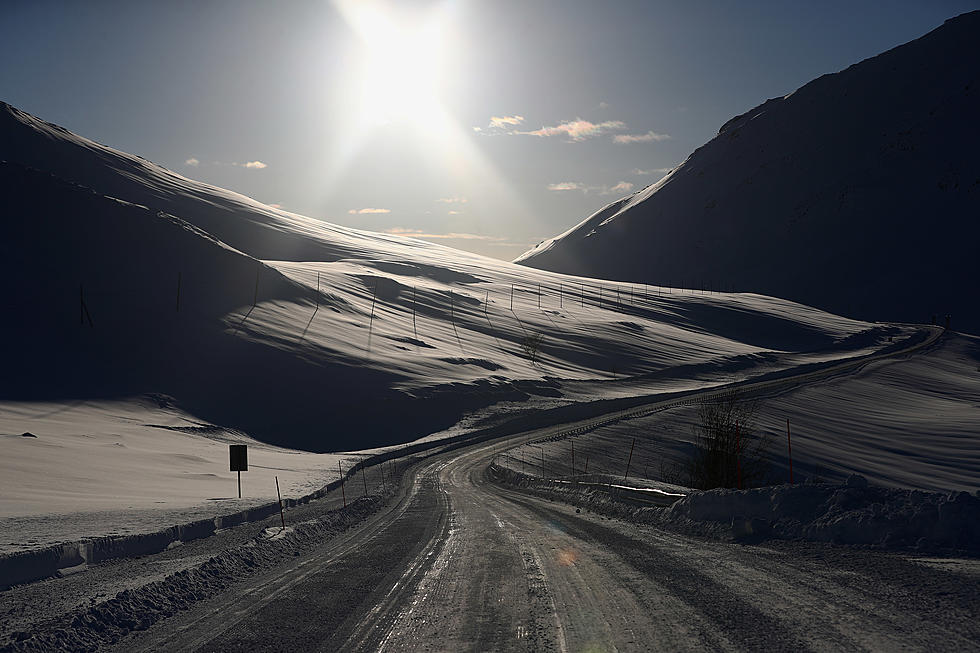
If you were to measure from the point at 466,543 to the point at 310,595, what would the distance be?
451cm

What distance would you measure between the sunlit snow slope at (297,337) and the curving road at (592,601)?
4246cm

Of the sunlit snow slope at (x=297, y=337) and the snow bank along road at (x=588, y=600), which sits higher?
the sunlit snow slope at (x=297, y=337)

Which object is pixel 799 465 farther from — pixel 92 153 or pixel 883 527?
pixel 92 153

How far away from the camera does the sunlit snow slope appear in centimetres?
5600

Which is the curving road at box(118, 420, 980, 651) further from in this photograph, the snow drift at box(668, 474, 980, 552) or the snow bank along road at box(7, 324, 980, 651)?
the snow drift at box(668, 474, 980, 552)

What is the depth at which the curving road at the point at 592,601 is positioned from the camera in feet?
24.4

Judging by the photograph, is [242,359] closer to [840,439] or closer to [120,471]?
[120,471]

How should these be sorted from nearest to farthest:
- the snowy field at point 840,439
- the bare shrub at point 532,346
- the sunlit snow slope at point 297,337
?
the snowy field at point 840,439 → the sunlit snow slope at point 297,337 → the bare shrub at point 532,346

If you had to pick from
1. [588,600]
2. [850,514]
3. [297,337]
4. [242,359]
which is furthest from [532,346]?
[588,600]

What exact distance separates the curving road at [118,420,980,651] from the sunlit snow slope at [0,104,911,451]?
42.5 meters

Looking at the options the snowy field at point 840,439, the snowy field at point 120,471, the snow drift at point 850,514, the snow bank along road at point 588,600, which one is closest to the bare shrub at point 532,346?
the snowy field at point 840,439

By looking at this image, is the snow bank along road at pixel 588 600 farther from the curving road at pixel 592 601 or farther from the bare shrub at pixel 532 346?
the bare shrub at pixel 532 346

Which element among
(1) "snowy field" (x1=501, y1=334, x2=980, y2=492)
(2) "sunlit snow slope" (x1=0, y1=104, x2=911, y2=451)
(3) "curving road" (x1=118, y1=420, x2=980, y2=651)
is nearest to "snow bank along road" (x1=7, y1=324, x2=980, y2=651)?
(3) "curving road" (x1=118, y1=420, x2=980, y2=651)

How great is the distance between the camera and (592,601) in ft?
29.5
